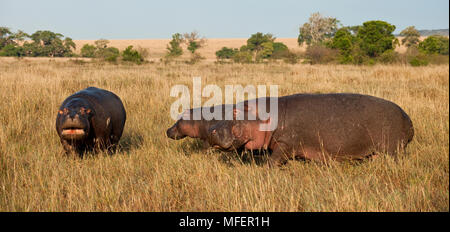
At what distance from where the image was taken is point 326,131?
4.54 m

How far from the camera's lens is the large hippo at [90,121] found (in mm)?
4750

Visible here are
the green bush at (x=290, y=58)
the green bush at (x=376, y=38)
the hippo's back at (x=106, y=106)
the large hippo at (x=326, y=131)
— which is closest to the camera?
the large hippo at (x=326, y=131)

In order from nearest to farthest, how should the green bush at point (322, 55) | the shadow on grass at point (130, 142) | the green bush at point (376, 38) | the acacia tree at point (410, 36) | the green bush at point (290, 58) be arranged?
the shadow on grass at point (130, 142)
the green bush at point (376, 38)
the green bush at point (322, 55)
the green bush at point (290, 58)
the acacia tree at point (410, 36)

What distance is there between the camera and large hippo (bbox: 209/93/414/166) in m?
4.51

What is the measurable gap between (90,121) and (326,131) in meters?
3.17

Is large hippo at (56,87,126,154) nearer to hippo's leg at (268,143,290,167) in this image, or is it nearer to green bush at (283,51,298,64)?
hippo's leg at (268,143,290,167)

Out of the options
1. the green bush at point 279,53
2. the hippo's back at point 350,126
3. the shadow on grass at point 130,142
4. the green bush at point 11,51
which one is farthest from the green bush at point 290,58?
the green bush at point 11,51

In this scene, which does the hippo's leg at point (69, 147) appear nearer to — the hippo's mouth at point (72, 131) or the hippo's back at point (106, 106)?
the hippo's mouth at point (72, 131)

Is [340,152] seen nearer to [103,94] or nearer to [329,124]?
[329,124]

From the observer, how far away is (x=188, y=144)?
20.4 ft

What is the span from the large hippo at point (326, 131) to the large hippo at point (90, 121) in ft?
5.75
